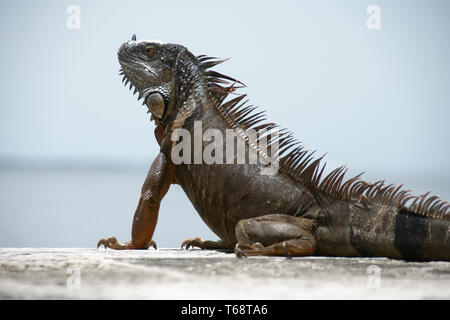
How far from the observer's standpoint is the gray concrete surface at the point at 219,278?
373 cm

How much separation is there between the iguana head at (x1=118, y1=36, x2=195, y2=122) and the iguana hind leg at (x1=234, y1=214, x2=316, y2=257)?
1.78m

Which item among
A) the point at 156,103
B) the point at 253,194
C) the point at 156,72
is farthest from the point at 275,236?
the point at 156,72

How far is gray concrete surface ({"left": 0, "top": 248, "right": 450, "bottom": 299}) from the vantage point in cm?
373

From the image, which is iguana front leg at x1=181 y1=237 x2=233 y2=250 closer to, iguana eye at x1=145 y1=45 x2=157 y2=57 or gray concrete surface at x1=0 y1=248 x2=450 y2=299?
gray concrete surface at x1=0 y1=248 x2=450 y2=299

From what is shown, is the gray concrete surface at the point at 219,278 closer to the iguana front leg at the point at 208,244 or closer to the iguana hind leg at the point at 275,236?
the iguana hind leg at the point at 275,236

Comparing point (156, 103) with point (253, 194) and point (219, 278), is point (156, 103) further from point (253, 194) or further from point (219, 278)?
point (219, 278)

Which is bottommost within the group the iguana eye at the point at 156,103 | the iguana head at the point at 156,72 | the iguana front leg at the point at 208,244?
the iguana front leg at the point at 208,244

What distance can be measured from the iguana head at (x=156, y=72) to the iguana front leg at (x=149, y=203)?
0.58m

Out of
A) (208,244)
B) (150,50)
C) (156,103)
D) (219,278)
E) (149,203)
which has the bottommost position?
(208,244)

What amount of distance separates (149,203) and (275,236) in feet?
5.16

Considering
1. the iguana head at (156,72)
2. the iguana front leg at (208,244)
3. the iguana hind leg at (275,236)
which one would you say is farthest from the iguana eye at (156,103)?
the iguana hind leg at (275,236)

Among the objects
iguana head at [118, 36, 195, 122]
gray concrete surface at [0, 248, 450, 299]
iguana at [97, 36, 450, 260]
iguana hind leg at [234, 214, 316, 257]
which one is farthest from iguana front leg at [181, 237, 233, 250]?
iguana head at [118, 36, 195, 122]

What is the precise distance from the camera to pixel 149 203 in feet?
20.7
